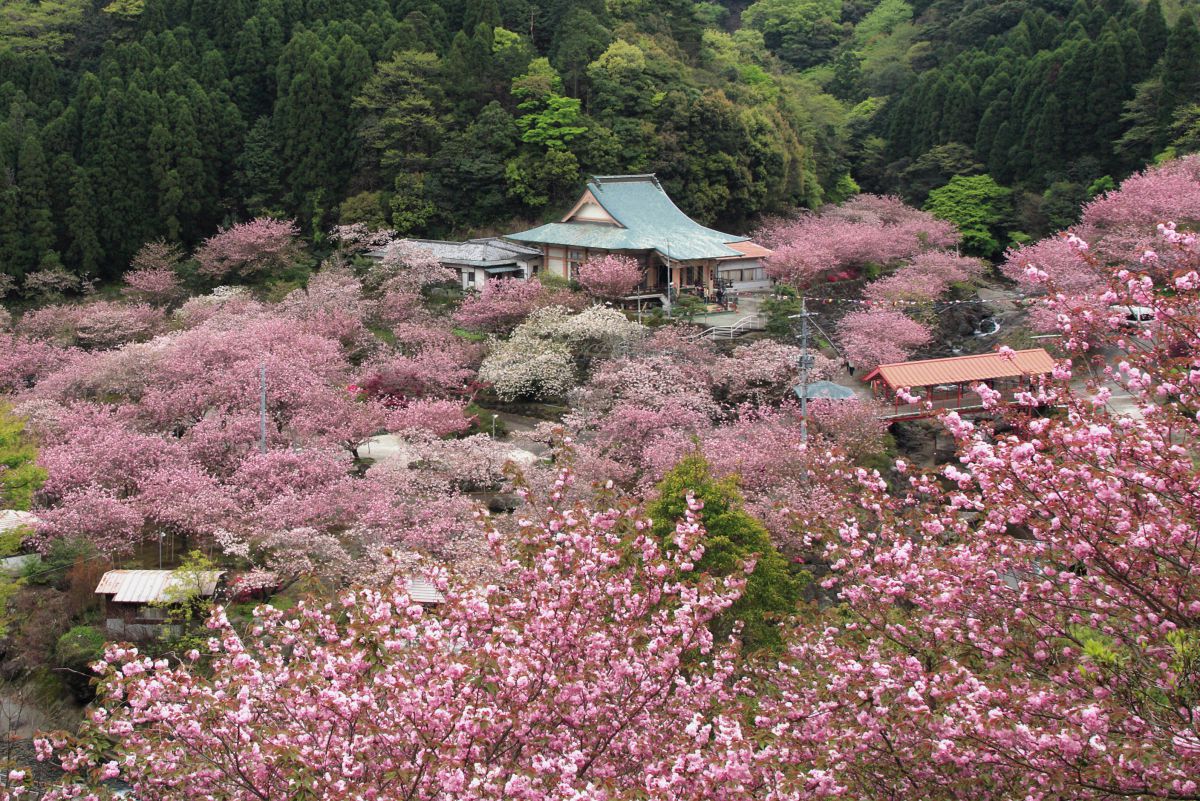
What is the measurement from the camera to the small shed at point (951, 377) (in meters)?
19.9

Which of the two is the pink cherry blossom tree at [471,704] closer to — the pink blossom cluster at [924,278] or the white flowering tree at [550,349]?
the white flowering tree at [550,349]

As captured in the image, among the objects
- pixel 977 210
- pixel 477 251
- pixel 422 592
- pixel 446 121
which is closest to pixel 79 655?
pixel 422 592

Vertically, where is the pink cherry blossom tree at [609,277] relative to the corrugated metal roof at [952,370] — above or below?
above

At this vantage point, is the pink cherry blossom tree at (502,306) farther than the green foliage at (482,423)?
Yes

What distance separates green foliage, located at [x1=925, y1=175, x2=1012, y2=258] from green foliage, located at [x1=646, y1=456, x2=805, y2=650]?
2487cm

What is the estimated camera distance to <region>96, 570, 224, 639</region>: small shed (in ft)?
43.8

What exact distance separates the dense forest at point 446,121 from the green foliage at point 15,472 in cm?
1756

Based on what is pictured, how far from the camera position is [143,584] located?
13891mm

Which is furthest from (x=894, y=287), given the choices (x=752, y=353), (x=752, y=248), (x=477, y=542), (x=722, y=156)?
(x=477, y=542)

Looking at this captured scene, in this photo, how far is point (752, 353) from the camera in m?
21.6

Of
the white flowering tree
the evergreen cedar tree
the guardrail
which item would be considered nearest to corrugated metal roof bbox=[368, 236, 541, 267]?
the white flowering tree

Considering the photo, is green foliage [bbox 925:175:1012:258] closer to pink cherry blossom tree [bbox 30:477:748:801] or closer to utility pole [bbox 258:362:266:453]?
utility pole [bbox 258:362:266:453]

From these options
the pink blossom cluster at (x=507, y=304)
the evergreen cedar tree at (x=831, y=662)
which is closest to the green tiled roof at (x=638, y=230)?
the pink blossom cluster at (x=507, y=304)

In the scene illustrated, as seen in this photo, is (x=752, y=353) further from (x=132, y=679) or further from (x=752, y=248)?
(x=132, y=679)
